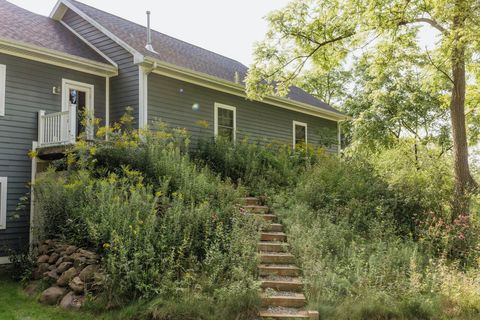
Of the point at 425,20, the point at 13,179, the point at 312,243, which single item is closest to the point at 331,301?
the point at 312,243

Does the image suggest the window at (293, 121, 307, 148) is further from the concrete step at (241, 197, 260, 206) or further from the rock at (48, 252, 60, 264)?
the rock at (48, 252, 60, 264)

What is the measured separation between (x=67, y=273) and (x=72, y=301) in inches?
20.9

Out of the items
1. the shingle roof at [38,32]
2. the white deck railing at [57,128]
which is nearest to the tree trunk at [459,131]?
the white deck railing at [57,128]

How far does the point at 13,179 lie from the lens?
30.5ft

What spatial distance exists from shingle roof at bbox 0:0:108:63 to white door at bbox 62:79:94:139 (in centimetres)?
74

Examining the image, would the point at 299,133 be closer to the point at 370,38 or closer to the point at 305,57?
the point at 305,57

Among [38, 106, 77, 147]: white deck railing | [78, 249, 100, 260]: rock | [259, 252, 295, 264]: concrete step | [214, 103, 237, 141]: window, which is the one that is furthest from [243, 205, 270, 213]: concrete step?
[214, 103, 237, 141]: window

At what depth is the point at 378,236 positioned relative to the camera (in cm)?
813

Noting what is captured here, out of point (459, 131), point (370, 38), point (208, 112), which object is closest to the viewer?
point (459, 131)

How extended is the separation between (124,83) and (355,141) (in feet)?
42.4

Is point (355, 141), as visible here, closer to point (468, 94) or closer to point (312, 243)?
point (468, 94)

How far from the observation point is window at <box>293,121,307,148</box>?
16.4m

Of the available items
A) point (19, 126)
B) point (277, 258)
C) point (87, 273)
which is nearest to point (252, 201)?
point (277, 258)

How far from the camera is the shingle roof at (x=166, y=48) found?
11751 mm
